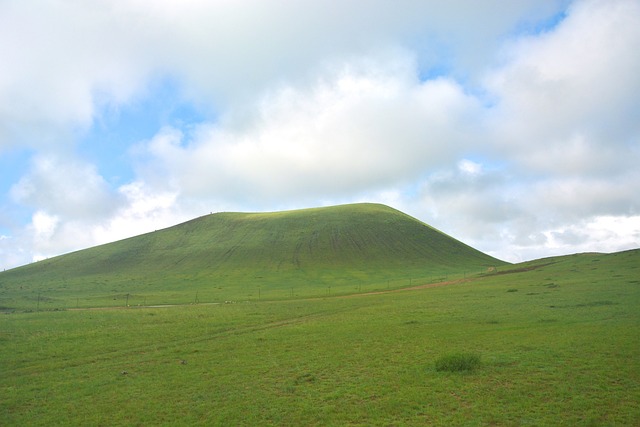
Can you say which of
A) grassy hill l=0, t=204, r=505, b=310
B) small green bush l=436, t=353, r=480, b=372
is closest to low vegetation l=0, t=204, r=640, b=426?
small green bush l=436, t=353, r=480, b=372

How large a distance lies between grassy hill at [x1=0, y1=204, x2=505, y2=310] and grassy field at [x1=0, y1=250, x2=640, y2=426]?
197ft

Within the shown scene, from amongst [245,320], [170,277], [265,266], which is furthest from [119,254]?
[245,320]

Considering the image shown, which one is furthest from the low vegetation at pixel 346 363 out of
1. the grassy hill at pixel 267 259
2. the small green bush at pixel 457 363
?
the grassy hill at pixel 267 259

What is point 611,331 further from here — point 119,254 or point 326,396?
point 119,254

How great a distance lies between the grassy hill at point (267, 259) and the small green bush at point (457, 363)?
7468 cm

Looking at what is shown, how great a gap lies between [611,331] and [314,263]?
367 ft

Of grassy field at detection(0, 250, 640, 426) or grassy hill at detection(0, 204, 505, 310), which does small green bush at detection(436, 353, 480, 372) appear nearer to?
grassy field at detection(0, 250, 640, 426)

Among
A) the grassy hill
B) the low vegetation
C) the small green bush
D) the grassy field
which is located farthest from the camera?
the grassy hill

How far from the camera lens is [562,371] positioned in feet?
58.3

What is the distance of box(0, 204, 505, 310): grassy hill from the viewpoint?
350 feet

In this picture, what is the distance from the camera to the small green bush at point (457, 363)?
61.7ft

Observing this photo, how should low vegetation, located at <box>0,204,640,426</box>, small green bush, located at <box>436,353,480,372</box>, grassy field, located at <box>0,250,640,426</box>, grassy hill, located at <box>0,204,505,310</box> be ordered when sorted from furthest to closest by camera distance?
grassy hill, located at <box>0,204,505,310</box>
small green bush, located at <box>436,353,480,372</box>
low vegetation, located at <box>0,204,640,426</box>
grassy field, located at <box>0,250,640,426</box>

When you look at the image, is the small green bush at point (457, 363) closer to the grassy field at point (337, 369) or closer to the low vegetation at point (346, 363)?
the low vegetation at point (346, 363)

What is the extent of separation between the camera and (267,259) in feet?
460
